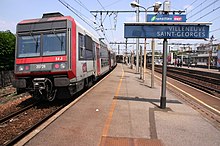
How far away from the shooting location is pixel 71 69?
7.95m

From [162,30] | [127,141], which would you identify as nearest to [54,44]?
[162,30]

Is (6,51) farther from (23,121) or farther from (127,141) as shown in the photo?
(127,141)

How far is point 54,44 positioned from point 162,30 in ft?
12.9

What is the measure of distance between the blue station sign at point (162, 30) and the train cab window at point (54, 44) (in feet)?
7.54

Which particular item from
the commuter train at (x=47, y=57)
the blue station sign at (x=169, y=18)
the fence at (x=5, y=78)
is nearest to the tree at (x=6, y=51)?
the fence at (x=5, y=78)

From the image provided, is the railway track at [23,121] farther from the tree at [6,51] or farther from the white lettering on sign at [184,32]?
the tree at [6,51]

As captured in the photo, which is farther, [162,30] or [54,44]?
[54,44]

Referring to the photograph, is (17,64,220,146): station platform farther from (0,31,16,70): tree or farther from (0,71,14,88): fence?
(0,31,16,70): tree

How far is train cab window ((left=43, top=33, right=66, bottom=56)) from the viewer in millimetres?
8031

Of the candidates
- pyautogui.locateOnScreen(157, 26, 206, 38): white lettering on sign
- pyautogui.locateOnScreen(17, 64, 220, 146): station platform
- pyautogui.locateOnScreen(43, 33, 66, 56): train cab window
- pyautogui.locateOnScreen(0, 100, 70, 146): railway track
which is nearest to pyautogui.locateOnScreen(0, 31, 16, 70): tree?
pyautogui.locateOnScreen(0, 100, 70, 146): railway track

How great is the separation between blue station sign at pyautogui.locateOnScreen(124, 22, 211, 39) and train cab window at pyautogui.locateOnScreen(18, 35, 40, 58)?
130 inches

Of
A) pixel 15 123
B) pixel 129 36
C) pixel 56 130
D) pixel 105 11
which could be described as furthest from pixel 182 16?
pixel 105 11

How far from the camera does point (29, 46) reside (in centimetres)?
828

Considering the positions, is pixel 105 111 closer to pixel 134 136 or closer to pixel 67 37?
pixel 134 136
